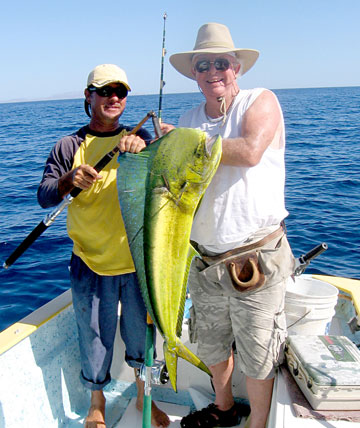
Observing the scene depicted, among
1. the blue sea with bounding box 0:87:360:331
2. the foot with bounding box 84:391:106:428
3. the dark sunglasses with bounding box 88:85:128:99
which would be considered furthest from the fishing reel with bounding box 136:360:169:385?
the blue sea with bounding box 0:87:360:331

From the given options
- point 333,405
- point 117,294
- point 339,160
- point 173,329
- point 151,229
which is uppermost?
point 151,229

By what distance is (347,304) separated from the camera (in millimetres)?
3332

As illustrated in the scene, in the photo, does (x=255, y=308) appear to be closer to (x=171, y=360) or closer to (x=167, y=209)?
(x=171, y=360)

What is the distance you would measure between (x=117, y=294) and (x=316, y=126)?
24.8m

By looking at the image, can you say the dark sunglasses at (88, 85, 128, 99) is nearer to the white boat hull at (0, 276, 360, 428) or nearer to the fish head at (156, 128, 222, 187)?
the fish head at (156, 128, 222, 187)

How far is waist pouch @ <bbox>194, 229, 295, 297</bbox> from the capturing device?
2.28 metres

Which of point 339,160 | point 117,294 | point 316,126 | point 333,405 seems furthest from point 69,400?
point 316,126

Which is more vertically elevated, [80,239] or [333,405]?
[80,239]

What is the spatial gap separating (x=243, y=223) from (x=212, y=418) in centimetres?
137

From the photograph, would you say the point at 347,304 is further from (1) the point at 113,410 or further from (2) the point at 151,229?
(2) the point at 151,229

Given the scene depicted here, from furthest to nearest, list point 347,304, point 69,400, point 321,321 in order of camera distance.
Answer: point 347,304 → point 69,400 → point 321,321

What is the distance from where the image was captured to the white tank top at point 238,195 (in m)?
2.25

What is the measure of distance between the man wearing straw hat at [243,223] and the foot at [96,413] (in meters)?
1.01

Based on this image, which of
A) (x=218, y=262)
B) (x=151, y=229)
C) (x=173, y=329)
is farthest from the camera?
(x=218, y=262)
